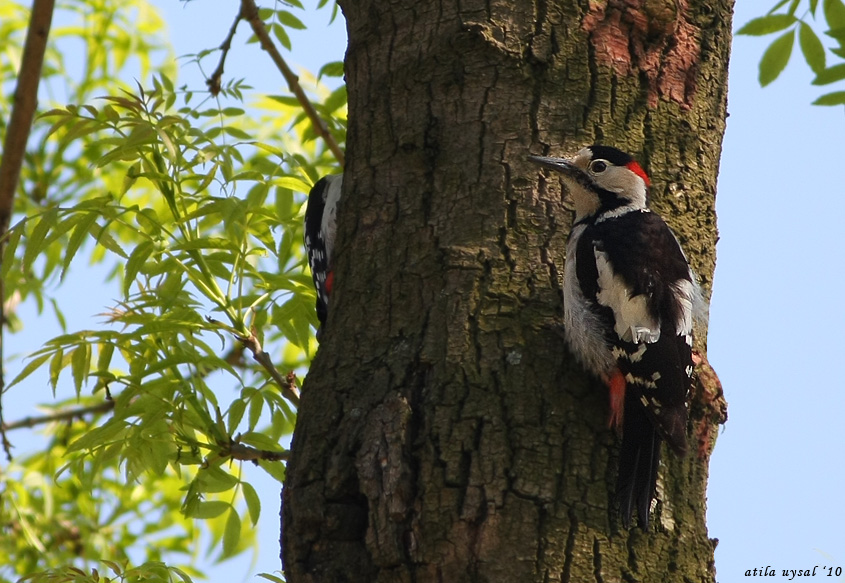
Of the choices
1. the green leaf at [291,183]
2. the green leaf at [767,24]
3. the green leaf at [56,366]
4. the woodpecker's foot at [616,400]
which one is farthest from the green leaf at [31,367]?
the green leaf at [767,24]

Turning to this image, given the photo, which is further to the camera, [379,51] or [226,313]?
[226,313]

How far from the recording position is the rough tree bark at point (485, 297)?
2098mm

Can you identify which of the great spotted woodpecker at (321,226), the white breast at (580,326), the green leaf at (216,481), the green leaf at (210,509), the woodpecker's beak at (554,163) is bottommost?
the green leaf at (210,509)

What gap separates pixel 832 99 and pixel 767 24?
0.34 m

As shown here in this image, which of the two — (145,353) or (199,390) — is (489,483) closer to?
(199,390)

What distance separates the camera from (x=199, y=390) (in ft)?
9.51

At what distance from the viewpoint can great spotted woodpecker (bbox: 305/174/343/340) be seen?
13.5ft

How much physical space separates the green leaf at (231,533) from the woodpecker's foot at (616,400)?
4.30ft

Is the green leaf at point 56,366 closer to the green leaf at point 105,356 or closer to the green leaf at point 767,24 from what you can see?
the green leaf at point 105,356

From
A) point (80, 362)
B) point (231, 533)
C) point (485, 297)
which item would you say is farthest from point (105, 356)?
point (485, 297)

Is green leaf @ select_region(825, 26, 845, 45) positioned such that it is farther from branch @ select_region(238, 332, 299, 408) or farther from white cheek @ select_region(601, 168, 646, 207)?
branch @ select_region(238, 332, 299, 408)

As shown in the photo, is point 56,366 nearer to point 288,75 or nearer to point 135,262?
point 135,262

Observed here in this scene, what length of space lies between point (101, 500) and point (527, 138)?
3011mm

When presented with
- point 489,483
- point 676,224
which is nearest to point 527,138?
point 676,224
